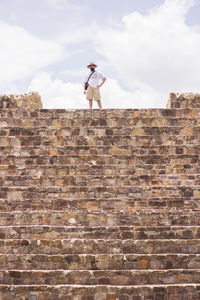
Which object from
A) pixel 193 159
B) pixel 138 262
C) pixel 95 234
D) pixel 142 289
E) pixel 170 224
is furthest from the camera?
pixel 193 159

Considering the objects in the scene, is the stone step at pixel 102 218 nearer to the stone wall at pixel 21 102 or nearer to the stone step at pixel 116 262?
the stone step at pixel 116 262

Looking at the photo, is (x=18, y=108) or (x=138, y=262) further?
(x=18, y=108)

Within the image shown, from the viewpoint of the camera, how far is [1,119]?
35.2 ft

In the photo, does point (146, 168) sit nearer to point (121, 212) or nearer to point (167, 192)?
point (167, 192)

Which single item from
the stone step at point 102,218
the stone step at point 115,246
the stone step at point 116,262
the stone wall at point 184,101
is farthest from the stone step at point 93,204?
the stone wall at point 184,101

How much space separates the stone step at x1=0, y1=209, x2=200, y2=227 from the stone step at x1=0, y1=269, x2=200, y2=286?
1475 mm

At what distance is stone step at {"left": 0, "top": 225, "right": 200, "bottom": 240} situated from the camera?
7.67 metres

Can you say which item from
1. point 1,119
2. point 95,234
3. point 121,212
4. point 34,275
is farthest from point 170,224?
point 1,119

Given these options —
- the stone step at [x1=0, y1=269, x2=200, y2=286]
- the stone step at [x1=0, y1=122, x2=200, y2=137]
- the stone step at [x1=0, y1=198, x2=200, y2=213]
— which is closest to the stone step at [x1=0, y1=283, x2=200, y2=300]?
the stone step at [x1=0, y1=269, x2=200, y2=286]

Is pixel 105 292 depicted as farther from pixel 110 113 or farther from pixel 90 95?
pixel 90 95

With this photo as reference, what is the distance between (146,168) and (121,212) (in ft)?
5.30

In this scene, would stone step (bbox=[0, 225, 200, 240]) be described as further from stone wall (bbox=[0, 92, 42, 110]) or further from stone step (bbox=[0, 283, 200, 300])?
stone wall (bbox=[0, 92, 42, 110])

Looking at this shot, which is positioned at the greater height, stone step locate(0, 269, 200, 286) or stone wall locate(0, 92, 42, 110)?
stone wall locate(0, 92, 42, 110)

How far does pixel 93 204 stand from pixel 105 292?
8.60 feet
